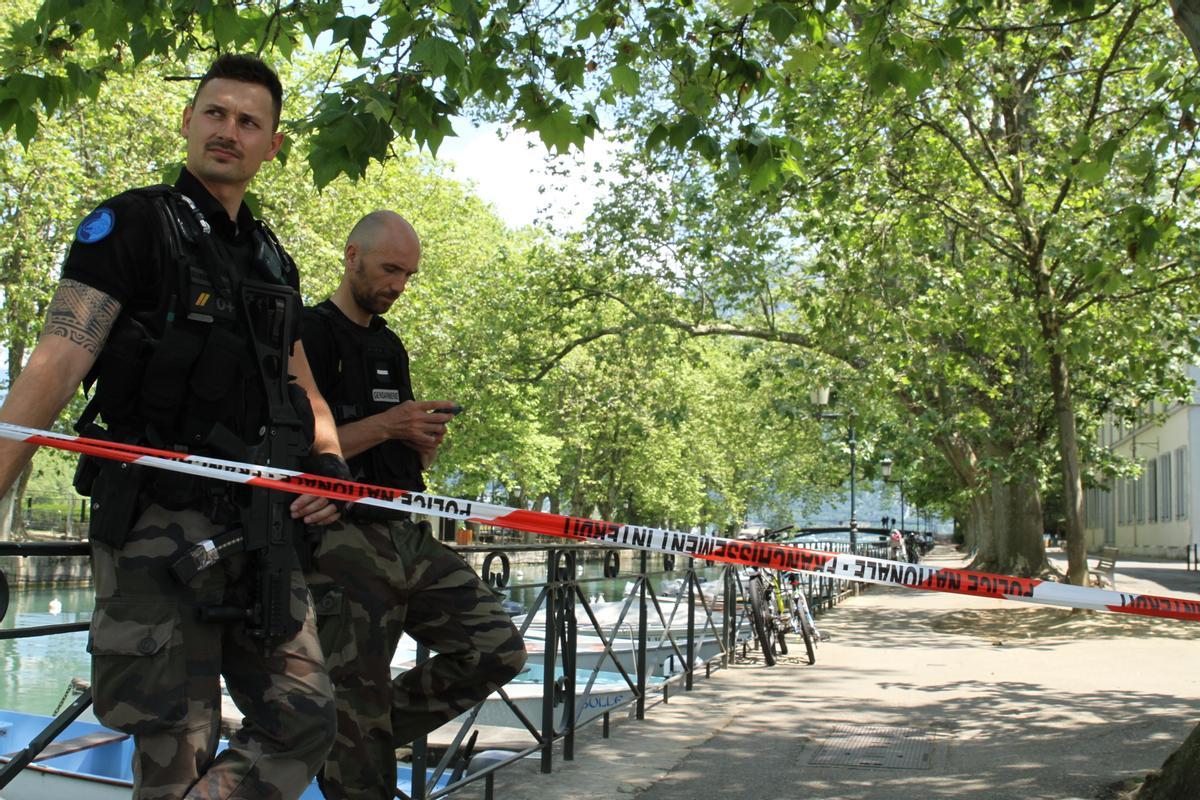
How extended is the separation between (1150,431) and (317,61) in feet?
126

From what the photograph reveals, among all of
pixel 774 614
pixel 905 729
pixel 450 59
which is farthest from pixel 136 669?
pixel 774 614

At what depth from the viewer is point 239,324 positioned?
9.48 feet

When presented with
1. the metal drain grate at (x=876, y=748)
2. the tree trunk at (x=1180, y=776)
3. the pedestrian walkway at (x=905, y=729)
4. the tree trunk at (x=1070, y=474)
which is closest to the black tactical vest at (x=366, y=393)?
the pedestrian walkway at (x=905, y=729)

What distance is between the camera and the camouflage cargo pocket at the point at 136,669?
254cm

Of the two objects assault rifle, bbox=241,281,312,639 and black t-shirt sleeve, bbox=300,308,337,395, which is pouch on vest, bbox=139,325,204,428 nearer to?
assault rifle, bbox=241,281,312,639

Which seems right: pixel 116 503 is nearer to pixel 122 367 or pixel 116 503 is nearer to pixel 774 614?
pixel 122 367

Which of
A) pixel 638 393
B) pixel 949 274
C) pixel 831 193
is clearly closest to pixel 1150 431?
pixel 638 393

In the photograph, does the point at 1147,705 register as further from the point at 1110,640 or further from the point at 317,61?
the point at 317,61

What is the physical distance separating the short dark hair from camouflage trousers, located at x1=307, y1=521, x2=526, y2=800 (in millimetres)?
1282

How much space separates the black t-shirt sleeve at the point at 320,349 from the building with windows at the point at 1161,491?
36.9 metres

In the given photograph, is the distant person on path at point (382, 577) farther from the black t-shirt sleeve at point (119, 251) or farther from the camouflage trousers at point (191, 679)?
the black t-shirt sleeve at point (119, 251)

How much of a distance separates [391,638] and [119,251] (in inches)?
59.5

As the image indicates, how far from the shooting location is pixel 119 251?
8.87 ft

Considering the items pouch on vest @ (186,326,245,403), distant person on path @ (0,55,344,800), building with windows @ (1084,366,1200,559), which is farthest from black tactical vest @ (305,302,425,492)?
building with windows @ (1084,366,1200,559)
